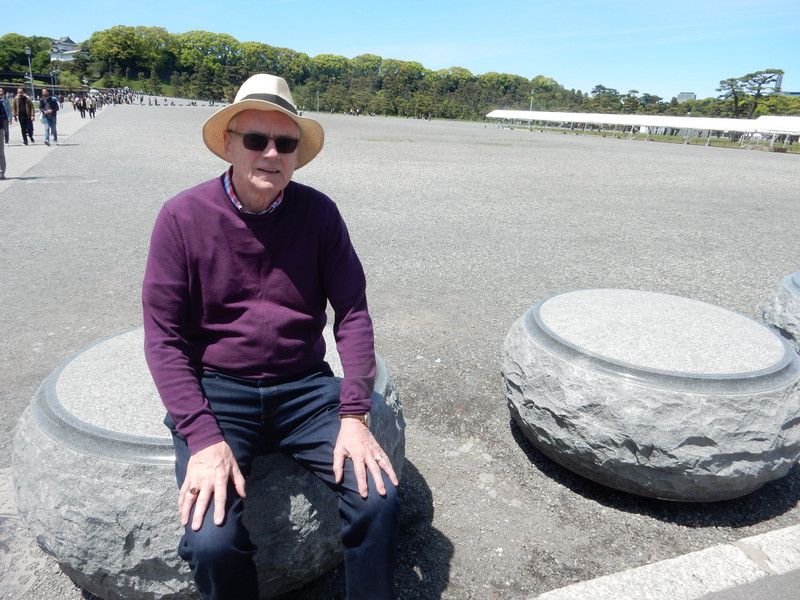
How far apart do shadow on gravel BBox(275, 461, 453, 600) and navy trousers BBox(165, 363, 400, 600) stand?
0.59 meters

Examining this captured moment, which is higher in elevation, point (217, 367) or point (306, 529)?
point (217, 367)

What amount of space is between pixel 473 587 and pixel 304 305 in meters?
1.41

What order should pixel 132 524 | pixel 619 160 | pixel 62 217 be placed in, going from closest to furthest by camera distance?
pixel 132 524 → pixel 62 217 → pixel 619 160

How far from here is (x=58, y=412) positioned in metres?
2.19

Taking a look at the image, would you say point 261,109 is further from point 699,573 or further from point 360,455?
point 699,573

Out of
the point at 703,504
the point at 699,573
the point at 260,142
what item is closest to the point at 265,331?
the point at 260,142

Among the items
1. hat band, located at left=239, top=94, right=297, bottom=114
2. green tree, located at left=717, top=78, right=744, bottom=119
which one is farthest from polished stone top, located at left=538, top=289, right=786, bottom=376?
green tree, located at left=717, top=78, right=744, bottom=119

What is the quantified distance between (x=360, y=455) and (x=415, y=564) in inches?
37.1

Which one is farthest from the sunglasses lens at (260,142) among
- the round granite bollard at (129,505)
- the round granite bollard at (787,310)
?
the round granite bollard at (787,310)

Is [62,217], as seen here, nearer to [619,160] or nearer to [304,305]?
[304,305]

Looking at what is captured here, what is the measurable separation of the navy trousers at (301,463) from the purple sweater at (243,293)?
0.29 feet

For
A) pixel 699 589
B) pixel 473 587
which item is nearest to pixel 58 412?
pixel 473 587

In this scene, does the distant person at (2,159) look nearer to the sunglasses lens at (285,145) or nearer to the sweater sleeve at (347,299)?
the sunglasses lens at (285,145)

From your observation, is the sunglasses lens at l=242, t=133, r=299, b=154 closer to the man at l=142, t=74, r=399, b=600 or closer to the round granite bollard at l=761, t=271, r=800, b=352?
the man at l=142, t=74, r=399, b=600
